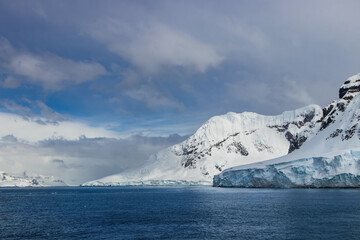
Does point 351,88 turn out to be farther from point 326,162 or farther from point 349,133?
point 326,162

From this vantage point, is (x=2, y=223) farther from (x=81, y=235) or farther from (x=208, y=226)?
(x=208, y=226)

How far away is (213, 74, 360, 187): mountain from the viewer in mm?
→ 112812

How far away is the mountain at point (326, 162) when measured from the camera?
4441 inches

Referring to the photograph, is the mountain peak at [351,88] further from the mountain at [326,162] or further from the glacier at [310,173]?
the glacier at [310,173]

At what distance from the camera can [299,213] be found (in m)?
56.4

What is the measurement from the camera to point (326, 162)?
116 metres

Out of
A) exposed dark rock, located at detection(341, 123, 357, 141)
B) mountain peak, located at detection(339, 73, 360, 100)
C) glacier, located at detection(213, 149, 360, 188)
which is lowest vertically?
glacier, located at detection(213, 149, 360, 188)

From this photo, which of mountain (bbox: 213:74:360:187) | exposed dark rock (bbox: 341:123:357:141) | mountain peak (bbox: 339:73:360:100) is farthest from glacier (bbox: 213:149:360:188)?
mountain peak (bbox: 339:73:360:100)

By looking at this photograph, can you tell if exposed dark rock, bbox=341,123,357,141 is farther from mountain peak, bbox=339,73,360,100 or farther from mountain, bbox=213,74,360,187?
mountain peak, bbox=339,73,360,100

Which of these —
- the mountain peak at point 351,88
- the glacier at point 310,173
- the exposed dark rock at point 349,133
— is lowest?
the glacier at point 310,173

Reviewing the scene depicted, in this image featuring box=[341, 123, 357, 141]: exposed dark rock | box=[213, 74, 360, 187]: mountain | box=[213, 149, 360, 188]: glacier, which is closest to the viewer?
box=[213, 149, 360, 188]: glacier

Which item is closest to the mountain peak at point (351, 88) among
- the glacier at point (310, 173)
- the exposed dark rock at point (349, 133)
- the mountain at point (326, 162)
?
the mountain at point (326, 162)

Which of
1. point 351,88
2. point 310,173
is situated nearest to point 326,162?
point 310,173

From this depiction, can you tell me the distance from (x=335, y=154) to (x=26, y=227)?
9671 centimetres
